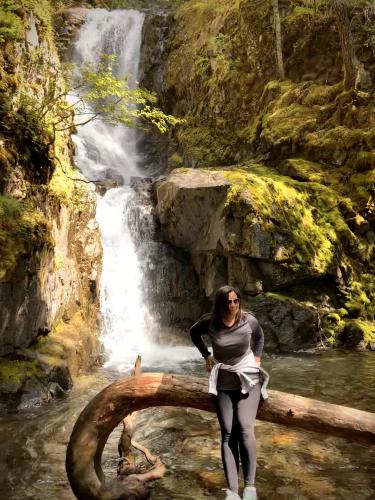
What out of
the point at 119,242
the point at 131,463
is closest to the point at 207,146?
the point at 119,242

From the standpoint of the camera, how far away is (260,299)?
1207 centimetres

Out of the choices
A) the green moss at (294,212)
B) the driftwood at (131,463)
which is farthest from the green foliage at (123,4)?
the driftwood at (131,463)

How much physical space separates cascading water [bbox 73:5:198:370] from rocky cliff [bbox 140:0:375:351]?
1.83m

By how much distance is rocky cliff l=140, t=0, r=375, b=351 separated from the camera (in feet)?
40.0

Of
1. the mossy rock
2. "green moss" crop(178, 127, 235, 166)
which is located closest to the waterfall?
"green moss" crop(178, 127, 235, 166)

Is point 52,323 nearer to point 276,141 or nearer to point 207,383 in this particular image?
point 207,383

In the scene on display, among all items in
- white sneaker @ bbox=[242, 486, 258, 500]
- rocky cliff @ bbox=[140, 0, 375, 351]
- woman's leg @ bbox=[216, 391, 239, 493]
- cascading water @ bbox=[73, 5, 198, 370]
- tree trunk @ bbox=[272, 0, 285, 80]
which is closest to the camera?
white sneaker @ bbox=[242, 486, 258, 500]

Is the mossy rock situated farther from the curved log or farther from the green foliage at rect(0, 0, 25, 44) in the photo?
the green foliage at rect(0, 0, 25, 44)

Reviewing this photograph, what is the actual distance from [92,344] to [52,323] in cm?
177

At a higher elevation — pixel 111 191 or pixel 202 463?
pixel 111 191

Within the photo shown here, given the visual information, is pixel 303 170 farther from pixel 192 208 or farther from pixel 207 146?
pixel 207 146

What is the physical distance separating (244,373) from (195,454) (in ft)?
7.98

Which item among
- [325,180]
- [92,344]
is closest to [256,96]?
[325,180]

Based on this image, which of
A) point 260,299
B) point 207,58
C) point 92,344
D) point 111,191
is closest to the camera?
point 92,344
